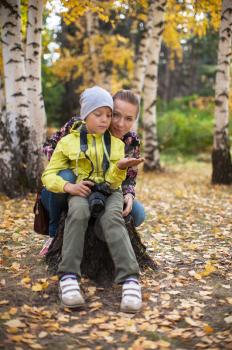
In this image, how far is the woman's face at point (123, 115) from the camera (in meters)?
3.94

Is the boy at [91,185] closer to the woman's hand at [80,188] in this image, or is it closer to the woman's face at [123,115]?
the woman's hand at [80,188]

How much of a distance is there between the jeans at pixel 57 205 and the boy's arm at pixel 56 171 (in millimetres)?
56

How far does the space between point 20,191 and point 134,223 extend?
3.87 metres

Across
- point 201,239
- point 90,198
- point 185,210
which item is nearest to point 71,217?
point 90,198

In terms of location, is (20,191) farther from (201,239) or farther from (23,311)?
(23,311)

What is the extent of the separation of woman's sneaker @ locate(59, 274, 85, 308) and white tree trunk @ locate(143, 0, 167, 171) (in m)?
9.27

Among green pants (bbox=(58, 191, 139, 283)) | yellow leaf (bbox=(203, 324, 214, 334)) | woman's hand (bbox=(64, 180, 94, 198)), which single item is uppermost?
woman's hand (bbox=(64, 180, 94, 198))

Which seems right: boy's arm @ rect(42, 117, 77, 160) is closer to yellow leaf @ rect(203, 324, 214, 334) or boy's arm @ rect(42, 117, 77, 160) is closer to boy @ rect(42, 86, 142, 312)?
boy @ rect(42, 86, 142, 312)

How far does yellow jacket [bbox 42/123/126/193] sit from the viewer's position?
3719 millimetres

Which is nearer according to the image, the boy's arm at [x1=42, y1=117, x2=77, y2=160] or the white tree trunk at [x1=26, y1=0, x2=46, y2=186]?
the boy's arm at [x1=42, y1=117, x2=77, y2=160]

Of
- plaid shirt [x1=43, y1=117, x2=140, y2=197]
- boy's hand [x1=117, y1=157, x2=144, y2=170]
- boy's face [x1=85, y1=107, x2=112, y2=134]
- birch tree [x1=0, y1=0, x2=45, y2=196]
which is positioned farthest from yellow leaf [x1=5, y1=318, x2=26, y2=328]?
birch tree [x1=0, y1=0, x2=45, y2=196]

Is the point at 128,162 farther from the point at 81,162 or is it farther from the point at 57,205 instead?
the point at 57,205

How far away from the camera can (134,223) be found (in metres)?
4.29

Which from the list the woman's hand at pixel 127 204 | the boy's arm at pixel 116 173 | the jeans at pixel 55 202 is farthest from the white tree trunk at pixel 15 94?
the boy's arm at pixel 116 173
